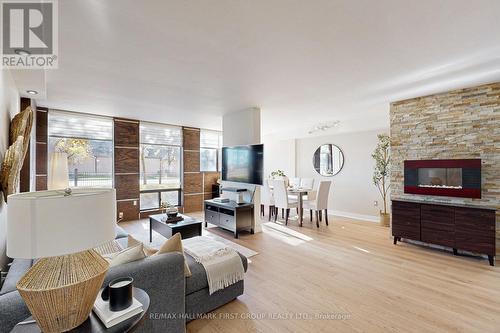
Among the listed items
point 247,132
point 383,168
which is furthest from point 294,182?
point 247,132

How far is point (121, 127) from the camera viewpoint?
563cm

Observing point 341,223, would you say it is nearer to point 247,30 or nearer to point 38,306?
point 247,30

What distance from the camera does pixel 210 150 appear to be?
24.3 ft

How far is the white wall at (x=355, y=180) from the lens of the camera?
5705mm

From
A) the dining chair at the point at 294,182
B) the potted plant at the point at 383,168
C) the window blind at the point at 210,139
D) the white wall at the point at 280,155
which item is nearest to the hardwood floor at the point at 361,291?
the potted plant at the point at 383,168

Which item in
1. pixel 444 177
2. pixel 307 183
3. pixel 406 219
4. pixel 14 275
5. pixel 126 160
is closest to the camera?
pixel 14 275

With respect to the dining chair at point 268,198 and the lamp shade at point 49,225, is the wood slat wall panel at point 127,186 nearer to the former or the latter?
the dining chair at point 268,198

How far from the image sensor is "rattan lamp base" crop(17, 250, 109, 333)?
901 mm

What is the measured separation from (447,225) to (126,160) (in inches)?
256

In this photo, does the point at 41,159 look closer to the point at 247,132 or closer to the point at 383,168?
the point at 247,132

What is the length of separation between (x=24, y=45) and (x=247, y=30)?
189 centimetres

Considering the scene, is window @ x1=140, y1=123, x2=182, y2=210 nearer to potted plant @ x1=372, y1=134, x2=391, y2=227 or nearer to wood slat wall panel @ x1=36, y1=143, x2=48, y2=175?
wood slat wall panel @ x1=36, y1=143, x2=48, y2=175

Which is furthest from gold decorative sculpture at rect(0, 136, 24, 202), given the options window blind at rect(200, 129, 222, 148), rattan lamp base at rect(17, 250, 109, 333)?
window blind at rect(200, 129, 222, 148)

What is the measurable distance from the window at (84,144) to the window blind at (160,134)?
78cm
